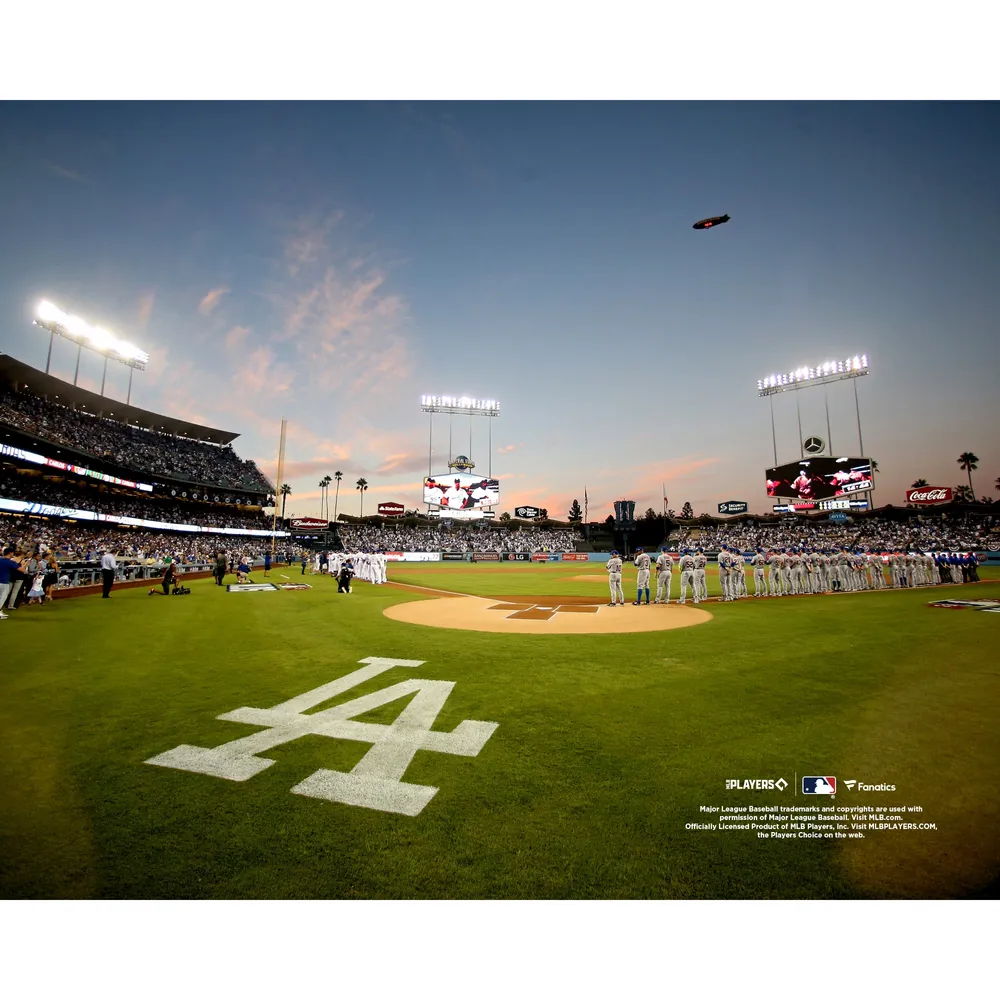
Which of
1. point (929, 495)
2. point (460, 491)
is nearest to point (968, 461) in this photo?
point (929, 495)

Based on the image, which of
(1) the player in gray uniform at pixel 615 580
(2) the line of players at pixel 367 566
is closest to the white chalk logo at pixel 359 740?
(1) the player in gray uniform at pixel 615 580

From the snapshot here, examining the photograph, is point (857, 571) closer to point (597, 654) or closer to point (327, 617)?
point (597, 654)

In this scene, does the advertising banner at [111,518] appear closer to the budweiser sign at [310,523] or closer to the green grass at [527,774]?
the budweiser sign at [310,523]

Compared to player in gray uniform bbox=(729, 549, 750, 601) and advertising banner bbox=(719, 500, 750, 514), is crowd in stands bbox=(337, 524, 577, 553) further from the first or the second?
player in gray uniform bbox=(729, 549, 750, 601)

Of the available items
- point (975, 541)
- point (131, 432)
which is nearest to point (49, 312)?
point (131, 432)

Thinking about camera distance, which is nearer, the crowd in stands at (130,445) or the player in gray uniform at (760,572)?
the player in gray uniform at (760,572)

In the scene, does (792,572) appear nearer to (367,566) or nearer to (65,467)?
(367,566)
